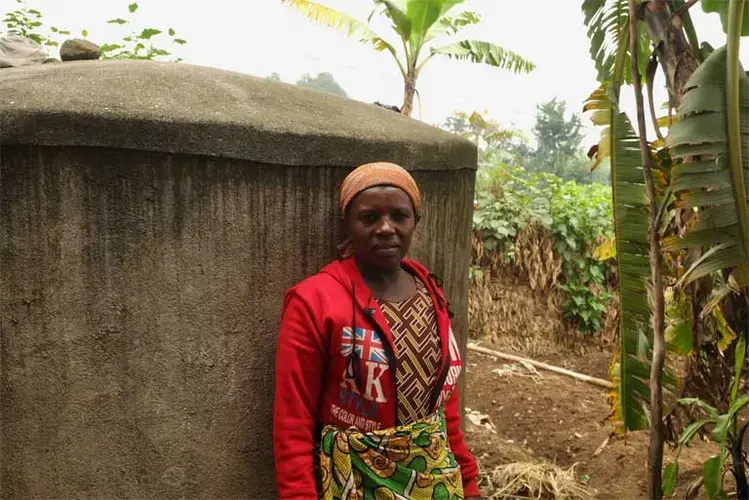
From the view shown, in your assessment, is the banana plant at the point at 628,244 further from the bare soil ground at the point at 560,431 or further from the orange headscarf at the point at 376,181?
the orange headscarf at the point at 376,181

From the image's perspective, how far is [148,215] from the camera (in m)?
1.74

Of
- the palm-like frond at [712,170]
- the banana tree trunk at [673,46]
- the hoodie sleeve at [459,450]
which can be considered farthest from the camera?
the banana tree trunk at [673,46]

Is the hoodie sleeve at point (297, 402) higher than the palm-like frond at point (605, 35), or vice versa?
the palm-like frond at point (605, 35)

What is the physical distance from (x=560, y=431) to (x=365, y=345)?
3511 mm

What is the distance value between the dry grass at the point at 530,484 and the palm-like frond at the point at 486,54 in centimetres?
598

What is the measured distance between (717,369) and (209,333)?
89.9 inches

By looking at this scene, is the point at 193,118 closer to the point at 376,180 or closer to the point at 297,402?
the point at 376,180

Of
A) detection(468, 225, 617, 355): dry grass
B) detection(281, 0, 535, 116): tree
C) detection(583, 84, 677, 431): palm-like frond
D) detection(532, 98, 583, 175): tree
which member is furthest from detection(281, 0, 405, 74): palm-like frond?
detection(532, 98, 583, 175): tree

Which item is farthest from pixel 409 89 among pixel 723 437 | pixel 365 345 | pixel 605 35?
pixel 365 345

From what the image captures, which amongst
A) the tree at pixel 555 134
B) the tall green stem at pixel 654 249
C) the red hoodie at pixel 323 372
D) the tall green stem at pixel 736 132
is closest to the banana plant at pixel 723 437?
the tall green stem at pixel 654 249

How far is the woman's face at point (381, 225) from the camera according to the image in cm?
172

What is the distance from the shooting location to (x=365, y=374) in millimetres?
1667

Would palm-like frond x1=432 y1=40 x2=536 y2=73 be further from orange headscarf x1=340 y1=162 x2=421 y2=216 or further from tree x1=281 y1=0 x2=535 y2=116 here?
orange headscarf x1=340 y1=162 x2=421 y2=216

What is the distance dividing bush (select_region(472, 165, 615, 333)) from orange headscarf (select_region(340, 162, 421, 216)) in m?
4.88
